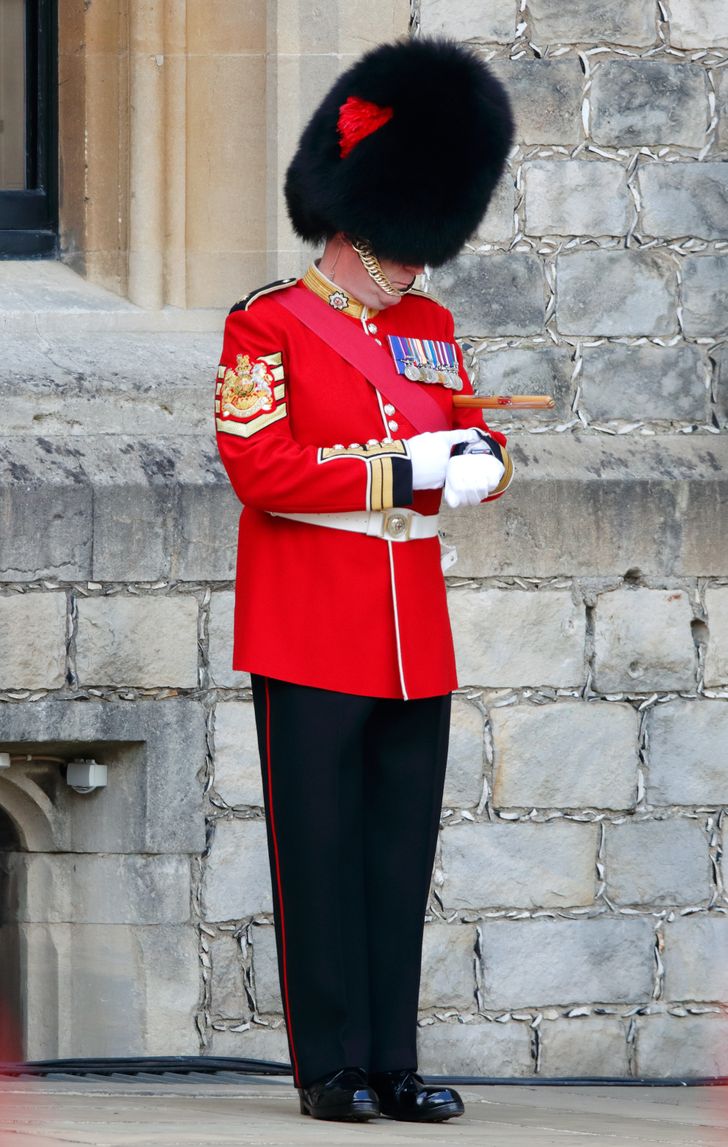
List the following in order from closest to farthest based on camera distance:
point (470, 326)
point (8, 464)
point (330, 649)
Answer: point (330, 649) → point (8, 464) → point (470, 326)

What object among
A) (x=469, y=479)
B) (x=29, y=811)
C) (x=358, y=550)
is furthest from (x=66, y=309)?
(x=469, y=479)

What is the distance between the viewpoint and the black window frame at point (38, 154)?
4277 millimetres

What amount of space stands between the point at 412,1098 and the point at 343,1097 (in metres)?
0.13

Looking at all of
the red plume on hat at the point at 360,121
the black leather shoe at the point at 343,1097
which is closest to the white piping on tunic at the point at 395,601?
the red plume on hat at the point at 360,121

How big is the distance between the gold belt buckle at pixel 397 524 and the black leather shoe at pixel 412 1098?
788mm

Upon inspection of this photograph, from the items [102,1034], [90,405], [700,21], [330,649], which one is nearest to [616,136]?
[700,21]

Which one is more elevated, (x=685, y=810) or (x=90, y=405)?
(x=90, y=405)

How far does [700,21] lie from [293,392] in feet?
5.98

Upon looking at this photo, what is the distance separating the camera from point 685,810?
4148 mm

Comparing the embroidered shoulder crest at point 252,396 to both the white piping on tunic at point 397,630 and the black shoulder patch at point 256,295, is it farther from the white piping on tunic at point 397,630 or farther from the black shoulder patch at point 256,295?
the white piping on tunic at point 397,630

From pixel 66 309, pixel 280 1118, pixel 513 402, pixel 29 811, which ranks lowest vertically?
pixel 280 1118

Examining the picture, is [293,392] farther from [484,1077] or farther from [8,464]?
[484,1077]

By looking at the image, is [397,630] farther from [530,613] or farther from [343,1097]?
[530,613]

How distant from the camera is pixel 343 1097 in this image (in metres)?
2.76
